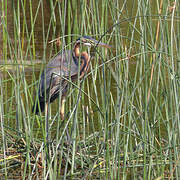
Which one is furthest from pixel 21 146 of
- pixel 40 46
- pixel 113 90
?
pixel 40 46

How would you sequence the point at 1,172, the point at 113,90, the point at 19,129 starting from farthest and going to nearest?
the point at 113,90, the point at 19,129, the point at 1,172

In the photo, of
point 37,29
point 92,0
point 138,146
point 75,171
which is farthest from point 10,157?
point 37,29

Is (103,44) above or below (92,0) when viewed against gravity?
below

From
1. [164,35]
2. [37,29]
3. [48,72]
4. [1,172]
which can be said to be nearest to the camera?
[164,35]

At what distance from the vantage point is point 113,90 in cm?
402

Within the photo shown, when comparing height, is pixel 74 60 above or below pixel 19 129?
above

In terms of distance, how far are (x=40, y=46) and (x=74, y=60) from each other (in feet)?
9.90

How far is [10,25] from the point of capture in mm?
7887

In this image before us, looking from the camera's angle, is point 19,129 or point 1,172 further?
point 19,129

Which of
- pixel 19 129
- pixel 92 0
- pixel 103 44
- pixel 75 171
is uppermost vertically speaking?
pixel 92 0

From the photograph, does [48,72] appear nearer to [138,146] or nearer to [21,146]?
[21,146]

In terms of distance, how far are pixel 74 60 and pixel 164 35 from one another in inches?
56.3

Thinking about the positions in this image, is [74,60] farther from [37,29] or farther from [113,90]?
[37,29]

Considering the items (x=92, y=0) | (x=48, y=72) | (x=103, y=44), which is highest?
(x=92, y=0)
